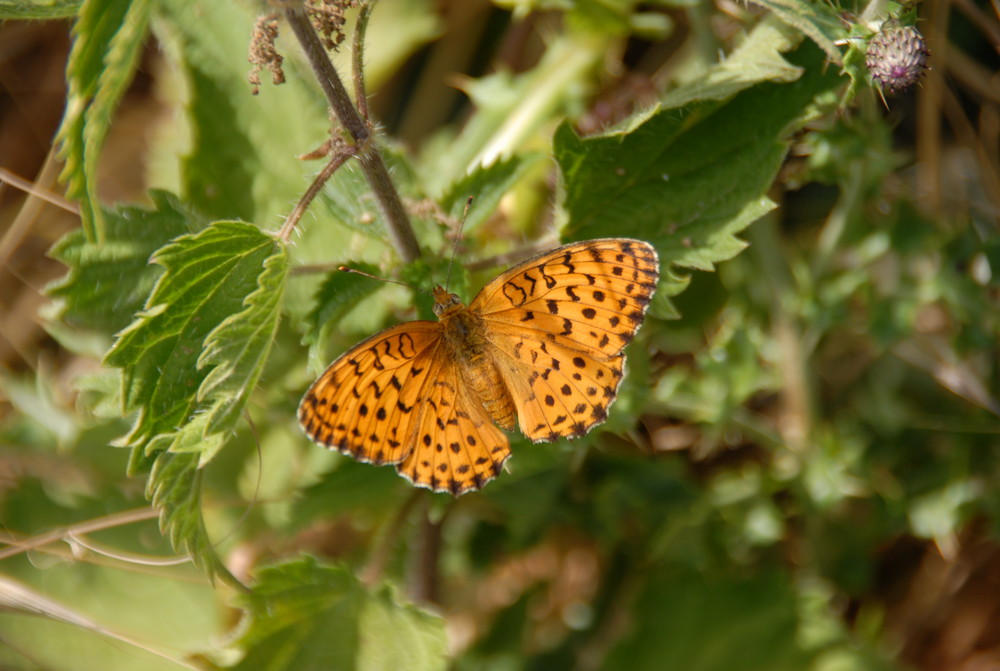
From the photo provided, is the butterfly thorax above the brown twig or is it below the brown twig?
below

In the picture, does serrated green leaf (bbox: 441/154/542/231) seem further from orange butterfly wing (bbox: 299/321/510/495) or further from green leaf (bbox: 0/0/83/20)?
green leaf (bbox: 0/0/83/20)

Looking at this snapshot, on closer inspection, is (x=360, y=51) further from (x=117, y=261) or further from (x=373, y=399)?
(x=117, y=261)

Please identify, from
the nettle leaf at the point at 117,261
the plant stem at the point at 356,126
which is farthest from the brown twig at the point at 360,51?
the nettle leaf at the point at 117,261

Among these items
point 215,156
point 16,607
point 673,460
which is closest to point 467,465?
point 673,460

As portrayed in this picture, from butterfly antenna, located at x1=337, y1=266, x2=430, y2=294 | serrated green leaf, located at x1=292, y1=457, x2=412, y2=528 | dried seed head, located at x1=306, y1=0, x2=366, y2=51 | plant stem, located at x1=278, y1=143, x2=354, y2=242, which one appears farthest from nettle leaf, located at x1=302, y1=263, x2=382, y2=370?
dried seed head, located at x1=306, y1=0, x2=366, y2=51

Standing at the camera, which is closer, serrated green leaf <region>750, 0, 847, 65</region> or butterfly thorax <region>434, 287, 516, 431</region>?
serrated green leaf <region>750, 0, 847, 65</region>

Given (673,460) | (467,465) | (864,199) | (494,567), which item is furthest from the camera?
(494,567)

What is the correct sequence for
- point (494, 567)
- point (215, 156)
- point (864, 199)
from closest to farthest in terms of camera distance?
point (864, 199)
point (215, 156)
point (494, 567)

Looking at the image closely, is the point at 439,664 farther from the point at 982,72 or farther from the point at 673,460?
the point at 982,72

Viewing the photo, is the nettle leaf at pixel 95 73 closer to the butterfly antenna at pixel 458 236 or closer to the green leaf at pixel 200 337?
the green leaf at pixel 200 337
